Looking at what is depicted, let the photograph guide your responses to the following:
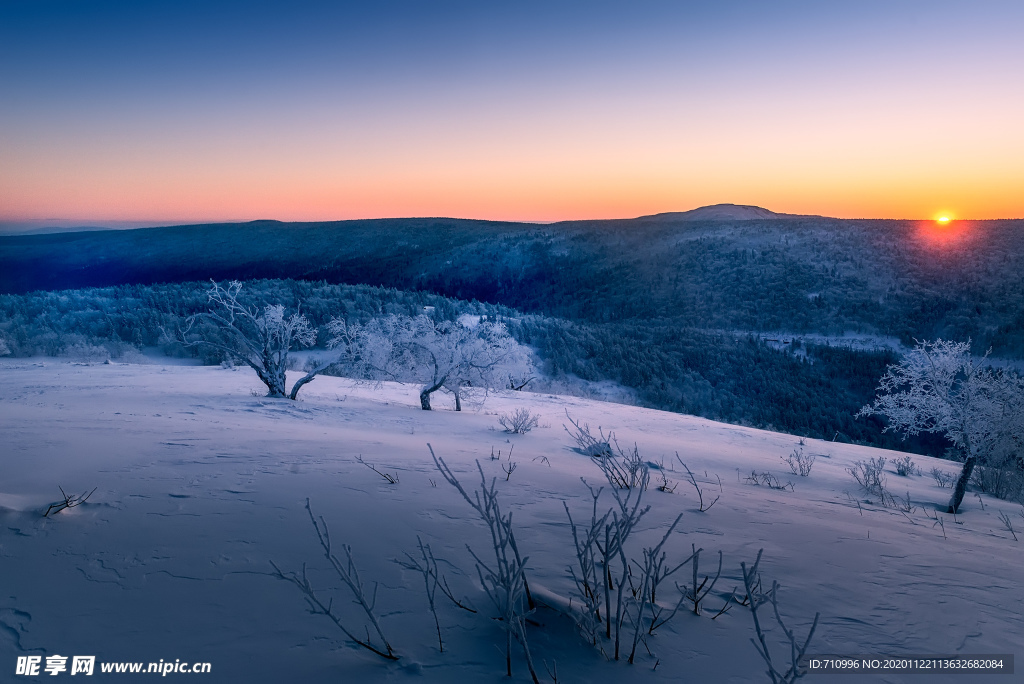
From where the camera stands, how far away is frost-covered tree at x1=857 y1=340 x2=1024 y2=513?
7.38 m

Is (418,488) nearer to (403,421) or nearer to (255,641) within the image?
(255,641)

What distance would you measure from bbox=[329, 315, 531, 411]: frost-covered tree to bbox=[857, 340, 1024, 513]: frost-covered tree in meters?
8.45

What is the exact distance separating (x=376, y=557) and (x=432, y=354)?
34.1 feet

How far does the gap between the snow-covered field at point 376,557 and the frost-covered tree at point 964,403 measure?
1.15 metres

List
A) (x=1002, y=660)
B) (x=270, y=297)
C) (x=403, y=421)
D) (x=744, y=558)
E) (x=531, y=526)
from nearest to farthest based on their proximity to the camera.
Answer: (x=1002, y=660)
(x=744, y=558)
(x=531, y=526)
(x=403, y=421)
(x=270, y=297)

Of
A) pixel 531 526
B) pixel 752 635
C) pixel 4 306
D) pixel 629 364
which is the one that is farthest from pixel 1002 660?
pixel 4 306

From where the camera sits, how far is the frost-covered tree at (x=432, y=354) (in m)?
A: 13.3

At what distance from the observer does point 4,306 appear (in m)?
31.9

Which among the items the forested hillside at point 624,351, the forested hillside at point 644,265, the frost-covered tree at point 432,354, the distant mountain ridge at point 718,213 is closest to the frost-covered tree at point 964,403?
the frost-covered tree at point 432,354

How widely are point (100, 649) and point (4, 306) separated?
137ft

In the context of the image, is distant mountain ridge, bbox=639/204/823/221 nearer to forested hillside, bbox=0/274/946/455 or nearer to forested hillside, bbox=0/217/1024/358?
forested hillside, bbox=0/217/1024/358

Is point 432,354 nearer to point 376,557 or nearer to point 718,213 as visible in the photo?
point 376,557

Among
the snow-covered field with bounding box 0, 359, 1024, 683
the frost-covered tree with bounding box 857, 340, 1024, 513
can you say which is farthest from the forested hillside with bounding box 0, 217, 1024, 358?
the snow-covered field with bounding box 0, 359, 1024, 683

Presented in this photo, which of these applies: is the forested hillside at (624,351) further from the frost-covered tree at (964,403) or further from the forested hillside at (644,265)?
the frost-covered tree at (964,403)
